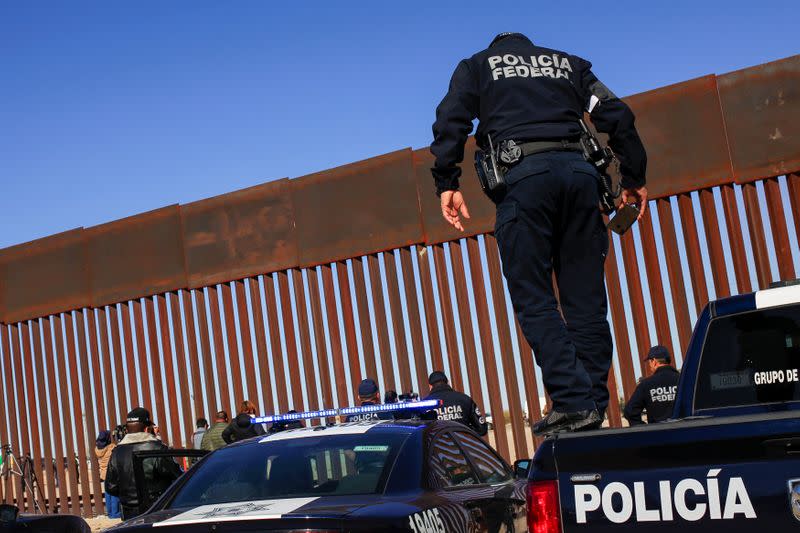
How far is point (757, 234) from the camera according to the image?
12992mm

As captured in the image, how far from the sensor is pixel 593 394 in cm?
418

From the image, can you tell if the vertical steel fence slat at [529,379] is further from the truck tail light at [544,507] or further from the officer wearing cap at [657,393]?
the truck tail light at [544,507]

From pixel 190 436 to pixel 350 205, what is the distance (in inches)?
172

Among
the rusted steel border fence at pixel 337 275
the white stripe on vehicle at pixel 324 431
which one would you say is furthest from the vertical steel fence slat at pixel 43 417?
the white stripe on vehicle at pixel 324 431

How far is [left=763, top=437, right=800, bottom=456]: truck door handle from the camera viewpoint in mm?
2551

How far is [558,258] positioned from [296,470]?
69.9 inches

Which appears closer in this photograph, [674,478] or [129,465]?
[674,478]

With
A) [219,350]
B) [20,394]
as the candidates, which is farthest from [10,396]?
[219,350]

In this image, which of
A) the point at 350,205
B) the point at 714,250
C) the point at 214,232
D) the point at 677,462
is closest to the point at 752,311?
the point at 677,462

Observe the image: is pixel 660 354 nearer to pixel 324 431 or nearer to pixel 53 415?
pixel 324 431

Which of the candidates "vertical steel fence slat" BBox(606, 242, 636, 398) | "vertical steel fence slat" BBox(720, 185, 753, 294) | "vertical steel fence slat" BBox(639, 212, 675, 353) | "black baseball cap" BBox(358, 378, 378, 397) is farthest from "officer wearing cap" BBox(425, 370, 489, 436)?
"vertical steel fence slat" BBox(720, 185, 753, 294)

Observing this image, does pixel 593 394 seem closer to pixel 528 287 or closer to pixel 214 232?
pixel 528 287

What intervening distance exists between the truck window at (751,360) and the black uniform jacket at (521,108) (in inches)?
28.8

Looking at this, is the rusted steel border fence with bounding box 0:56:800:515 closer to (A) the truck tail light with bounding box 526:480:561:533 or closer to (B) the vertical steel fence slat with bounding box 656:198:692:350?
(B) the vertical steel fence slat with bounding box 656:198:692:350
